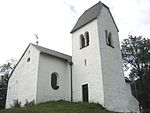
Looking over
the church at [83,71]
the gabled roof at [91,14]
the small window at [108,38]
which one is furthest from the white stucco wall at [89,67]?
the small window at [108,38]

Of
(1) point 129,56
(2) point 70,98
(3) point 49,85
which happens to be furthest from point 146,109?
(3) point 49,85

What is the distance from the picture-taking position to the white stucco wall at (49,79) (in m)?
21.8

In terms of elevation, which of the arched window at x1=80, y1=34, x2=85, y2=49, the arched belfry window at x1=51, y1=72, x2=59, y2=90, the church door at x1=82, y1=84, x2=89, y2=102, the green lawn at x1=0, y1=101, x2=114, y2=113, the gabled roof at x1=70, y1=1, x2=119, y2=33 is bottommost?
the green lawn at x1=0, y1=101, x2=114, y2=113

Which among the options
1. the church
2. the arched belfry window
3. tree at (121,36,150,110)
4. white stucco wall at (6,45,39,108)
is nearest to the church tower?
the church

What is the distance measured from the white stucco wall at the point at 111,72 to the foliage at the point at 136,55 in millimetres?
13932

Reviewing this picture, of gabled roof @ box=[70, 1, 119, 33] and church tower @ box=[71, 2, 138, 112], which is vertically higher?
gabled roof @ box=[70, 1, 119, 33]

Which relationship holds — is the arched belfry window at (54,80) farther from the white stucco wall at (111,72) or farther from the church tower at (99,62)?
the white stucco wall at (111,72)

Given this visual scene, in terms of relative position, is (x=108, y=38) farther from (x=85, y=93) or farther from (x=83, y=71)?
(x=85, y=93)

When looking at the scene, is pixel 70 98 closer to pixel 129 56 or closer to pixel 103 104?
pixel 103 104

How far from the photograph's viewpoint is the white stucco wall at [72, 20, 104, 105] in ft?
68.9

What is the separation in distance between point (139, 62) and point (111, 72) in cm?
1762

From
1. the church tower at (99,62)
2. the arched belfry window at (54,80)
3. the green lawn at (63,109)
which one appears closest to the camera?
the green lawn at (63,109)

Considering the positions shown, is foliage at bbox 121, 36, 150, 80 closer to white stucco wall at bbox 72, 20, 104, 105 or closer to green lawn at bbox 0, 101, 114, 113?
white stucco wall at bbox 72, 20, 104, 105

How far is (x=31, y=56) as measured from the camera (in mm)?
24547
